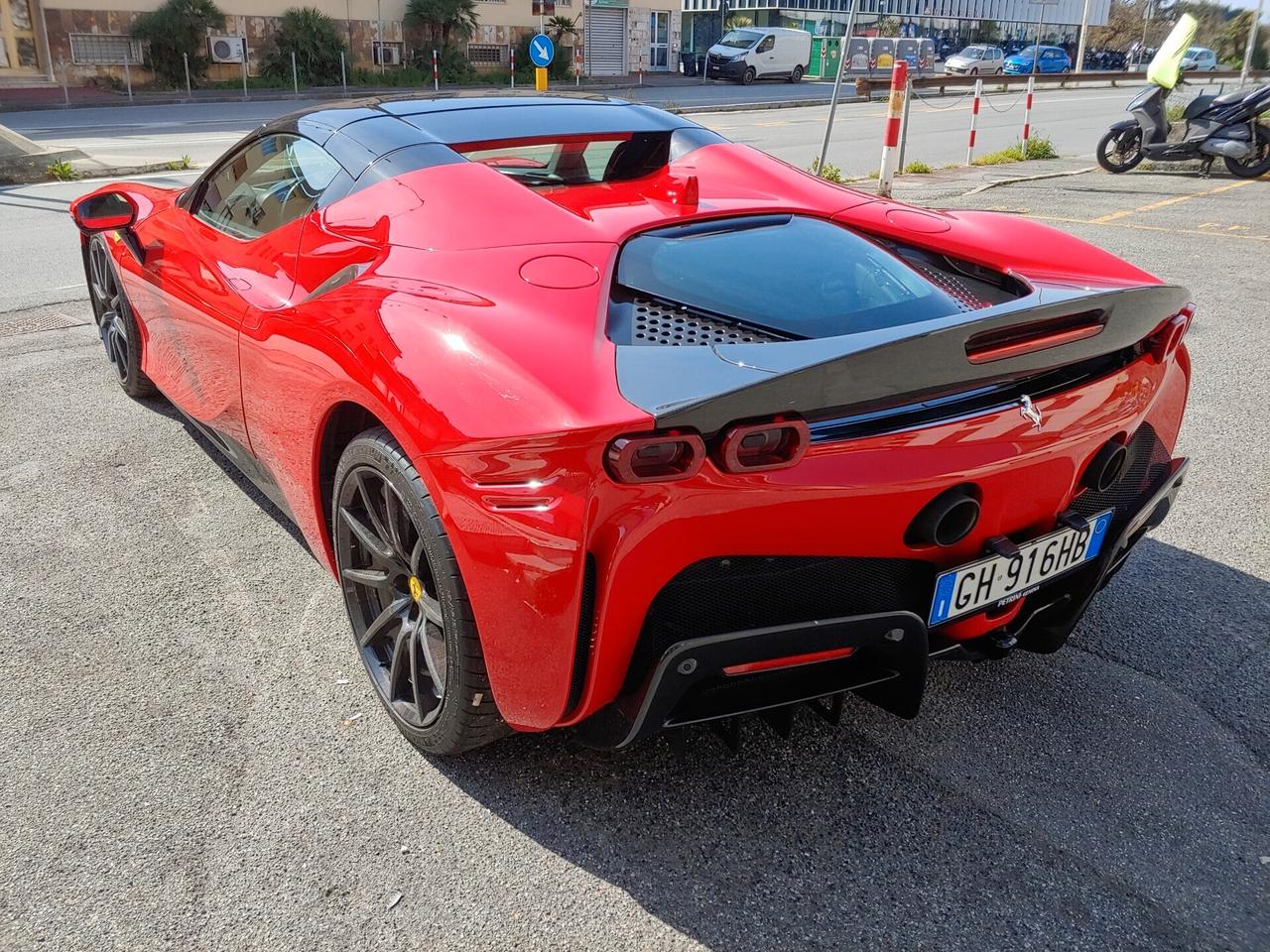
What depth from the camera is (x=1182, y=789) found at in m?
2.39

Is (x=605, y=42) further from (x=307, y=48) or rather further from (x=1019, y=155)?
(x=1019, y=155)

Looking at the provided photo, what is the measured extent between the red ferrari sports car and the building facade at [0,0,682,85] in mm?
29016

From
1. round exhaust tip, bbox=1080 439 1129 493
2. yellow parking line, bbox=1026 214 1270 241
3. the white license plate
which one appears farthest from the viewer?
yellow parking line, bbox=1026 214 1270 241

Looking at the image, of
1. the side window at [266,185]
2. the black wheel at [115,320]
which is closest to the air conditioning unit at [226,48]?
the black wheel at [115,320]

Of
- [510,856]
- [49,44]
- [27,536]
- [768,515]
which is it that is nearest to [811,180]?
[768,515]

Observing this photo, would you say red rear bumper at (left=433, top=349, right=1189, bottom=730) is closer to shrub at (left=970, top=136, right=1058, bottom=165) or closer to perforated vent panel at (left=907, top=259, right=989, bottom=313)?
perforated vent panel at (left=907, top=259, right=989, bottom=313)

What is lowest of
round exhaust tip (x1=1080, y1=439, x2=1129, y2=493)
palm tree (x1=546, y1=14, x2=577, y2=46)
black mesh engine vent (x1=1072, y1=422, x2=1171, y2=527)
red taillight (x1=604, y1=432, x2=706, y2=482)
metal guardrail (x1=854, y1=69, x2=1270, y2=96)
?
black mesh engine vent (x1=1072, y1=422, x2=1171, y2=527)

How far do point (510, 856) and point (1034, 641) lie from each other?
4.47ft

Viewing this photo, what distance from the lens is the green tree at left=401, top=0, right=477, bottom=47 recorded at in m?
32.2

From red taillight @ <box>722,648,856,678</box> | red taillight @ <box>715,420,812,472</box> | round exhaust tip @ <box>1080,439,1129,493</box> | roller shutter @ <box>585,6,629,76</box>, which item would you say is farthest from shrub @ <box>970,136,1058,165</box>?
roller shutter @ <box>585,6,629,76</box>

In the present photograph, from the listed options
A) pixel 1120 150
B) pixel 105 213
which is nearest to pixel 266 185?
pixel 105 213

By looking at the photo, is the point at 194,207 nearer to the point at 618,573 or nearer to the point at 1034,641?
the point at 618,573

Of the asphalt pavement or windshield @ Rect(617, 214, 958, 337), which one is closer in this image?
windshield @ Rect(617, 214, 958, 337)

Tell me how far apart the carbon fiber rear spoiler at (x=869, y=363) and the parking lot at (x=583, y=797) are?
93 centimetres
